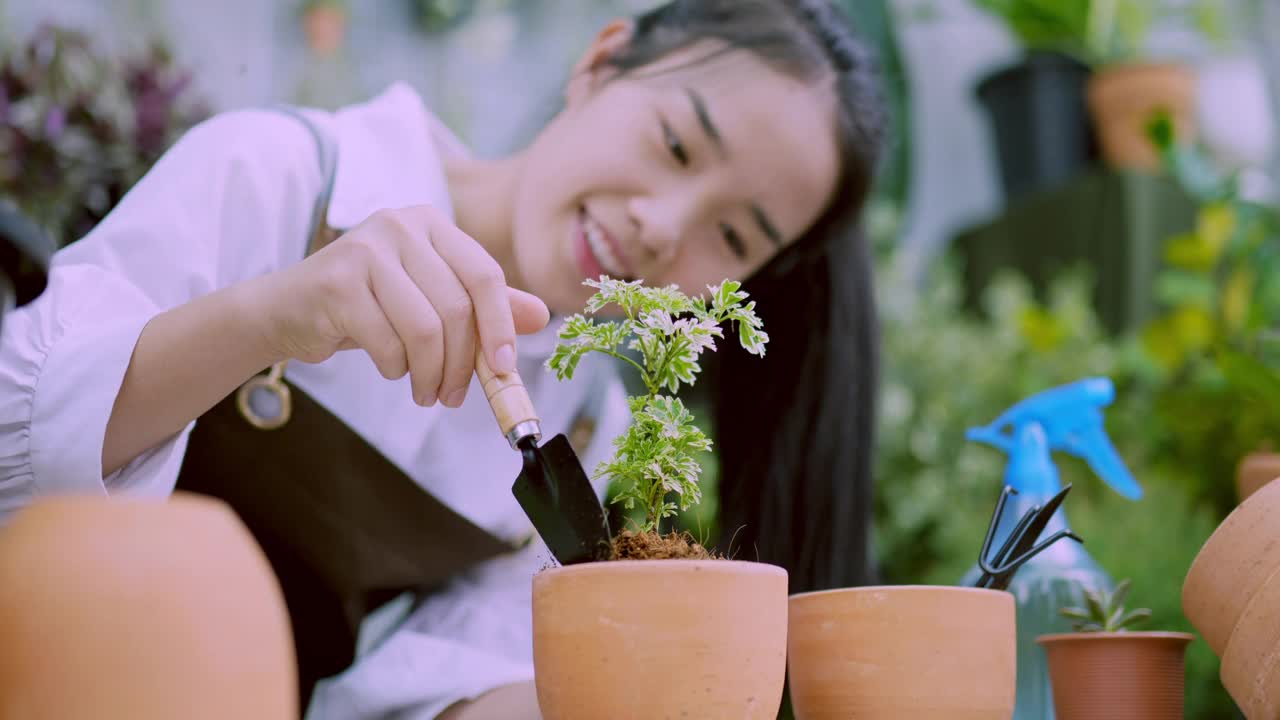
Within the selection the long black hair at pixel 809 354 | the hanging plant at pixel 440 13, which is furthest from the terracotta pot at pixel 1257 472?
the hanging plant at pixel 440 13

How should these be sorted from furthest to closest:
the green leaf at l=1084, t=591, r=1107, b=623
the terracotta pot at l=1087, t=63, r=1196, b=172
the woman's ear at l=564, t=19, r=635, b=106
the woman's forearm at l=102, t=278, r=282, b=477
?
the terracotta pot at l=1087, t=63, r=1196, b=172, the woman's ear at l=564, t=19, r=635, b=106, the green leaf at l=1084, t=591, r=1107, b=623, the woman's forearm at l=102, t=278, r=282, b=477

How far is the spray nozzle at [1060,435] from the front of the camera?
29.6 inches

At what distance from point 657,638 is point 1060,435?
0.43 meters

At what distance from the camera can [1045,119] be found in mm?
2248

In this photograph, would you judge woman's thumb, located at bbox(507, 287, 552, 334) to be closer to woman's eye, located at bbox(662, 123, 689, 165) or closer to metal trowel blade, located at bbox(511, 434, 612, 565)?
metal trowel blade, located at bbox(511, 434, 612, 565)

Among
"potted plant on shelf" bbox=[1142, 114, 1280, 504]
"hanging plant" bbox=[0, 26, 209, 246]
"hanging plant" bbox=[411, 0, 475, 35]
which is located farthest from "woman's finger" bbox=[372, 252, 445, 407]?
"hanging plant" bbox=[411, 0, 475, 35]

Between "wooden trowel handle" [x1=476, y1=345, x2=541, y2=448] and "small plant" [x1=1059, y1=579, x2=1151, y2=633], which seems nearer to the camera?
"wooden trowel handle" [x1=476, y1=345, x2=541, y2=448]

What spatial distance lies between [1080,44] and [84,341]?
83.6 inches

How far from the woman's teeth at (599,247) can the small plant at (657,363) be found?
14.4 inches

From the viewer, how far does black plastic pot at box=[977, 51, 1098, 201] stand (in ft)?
7.30

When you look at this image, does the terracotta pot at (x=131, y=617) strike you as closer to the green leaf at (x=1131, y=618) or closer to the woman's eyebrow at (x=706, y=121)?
the green leaf at (x=1131, y=618)

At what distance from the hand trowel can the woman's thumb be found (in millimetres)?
38

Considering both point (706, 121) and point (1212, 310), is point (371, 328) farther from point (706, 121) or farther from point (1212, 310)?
point (1212, 310)

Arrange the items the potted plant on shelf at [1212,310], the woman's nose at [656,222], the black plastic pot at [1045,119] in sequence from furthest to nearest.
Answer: the black plastic pot at [1045,119] < the potted plant on shelf at [1212,310] < the woman's nose at [656,222]
